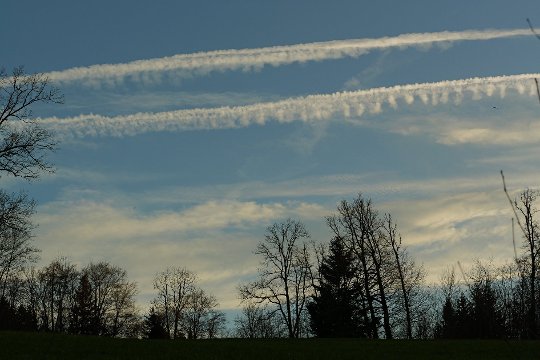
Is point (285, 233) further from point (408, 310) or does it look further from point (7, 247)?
point (7, 247)

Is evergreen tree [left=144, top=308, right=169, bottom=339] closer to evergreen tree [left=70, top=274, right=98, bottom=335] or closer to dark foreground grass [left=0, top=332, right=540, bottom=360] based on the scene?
evergreen tree [left=70, top=274, right=98, bottom=335]

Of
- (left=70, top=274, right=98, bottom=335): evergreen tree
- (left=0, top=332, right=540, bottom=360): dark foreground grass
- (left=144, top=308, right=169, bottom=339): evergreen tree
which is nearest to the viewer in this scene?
(left=0, top=332, right=540, bottom=360): dark foreground grass

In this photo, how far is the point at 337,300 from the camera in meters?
53.2

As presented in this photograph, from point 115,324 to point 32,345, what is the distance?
6304 centimetres

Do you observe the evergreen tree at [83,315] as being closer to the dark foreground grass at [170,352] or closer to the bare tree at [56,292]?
the bare tree at [56,292]

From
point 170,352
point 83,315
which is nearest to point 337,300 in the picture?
point 170,352

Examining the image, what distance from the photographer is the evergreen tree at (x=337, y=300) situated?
5247 cm

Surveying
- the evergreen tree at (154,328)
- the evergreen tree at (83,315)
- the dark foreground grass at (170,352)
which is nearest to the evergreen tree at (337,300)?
the evergreen tree at (154,328)

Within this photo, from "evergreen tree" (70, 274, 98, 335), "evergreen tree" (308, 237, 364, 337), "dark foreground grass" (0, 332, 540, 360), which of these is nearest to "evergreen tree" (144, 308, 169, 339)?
"evergreen tree" (70, 274, 98, 335)

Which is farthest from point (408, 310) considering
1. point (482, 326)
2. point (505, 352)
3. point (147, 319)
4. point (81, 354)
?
point (81, 354)

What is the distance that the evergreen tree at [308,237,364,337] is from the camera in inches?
2066

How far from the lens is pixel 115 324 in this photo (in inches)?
3334

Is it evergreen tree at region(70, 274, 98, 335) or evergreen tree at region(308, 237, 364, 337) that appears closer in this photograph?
evergreen tree at region(308, 237, 364, 337)

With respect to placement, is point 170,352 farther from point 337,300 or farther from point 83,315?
point 83,315
